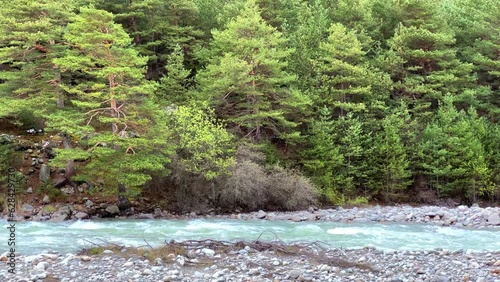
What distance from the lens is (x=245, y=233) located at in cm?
1767

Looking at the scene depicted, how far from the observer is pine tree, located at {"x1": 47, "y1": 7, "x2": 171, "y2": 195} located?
2067 centimetres

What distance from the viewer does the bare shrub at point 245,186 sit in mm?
23734

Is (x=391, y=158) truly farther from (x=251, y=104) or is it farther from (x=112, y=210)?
(x=112, y=210)

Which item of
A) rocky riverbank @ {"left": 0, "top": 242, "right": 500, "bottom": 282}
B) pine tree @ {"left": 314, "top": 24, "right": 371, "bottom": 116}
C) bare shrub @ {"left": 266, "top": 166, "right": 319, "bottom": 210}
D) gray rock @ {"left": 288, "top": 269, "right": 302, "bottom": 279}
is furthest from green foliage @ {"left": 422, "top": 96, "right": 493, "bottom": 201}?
gray rock @ {"left": 288, "top": 269, "right": 302, "bottom": 279}

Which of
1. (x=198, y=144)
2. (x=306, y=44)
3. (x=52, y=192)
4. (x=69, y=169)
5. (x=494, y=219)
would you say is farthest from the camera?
(x=306, y=44)

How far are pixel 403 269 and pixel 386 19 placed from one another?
31.4 m

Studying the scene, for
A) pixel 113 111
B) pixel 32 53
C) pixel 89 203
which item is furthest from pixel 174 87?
pixel 89 203

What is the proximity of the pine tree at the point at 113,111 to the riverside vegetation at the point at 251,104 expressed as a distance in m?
0.08

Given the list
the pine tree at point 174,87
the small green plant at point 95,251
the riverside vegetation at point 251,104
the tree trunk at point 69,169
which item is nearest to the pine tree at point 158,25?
the riverside vegetation at point 251,104

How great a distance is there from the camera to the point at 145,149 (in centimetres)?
2162

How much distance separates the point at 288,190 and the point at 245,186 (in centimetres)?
295

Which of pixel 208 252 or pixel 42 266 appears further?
pixel 208 252

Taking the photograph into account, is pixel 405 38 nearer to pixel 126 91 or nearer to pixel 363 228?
pixel 363 228

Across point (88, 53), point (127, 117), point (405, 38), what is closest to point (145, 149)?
point (127, 117)
